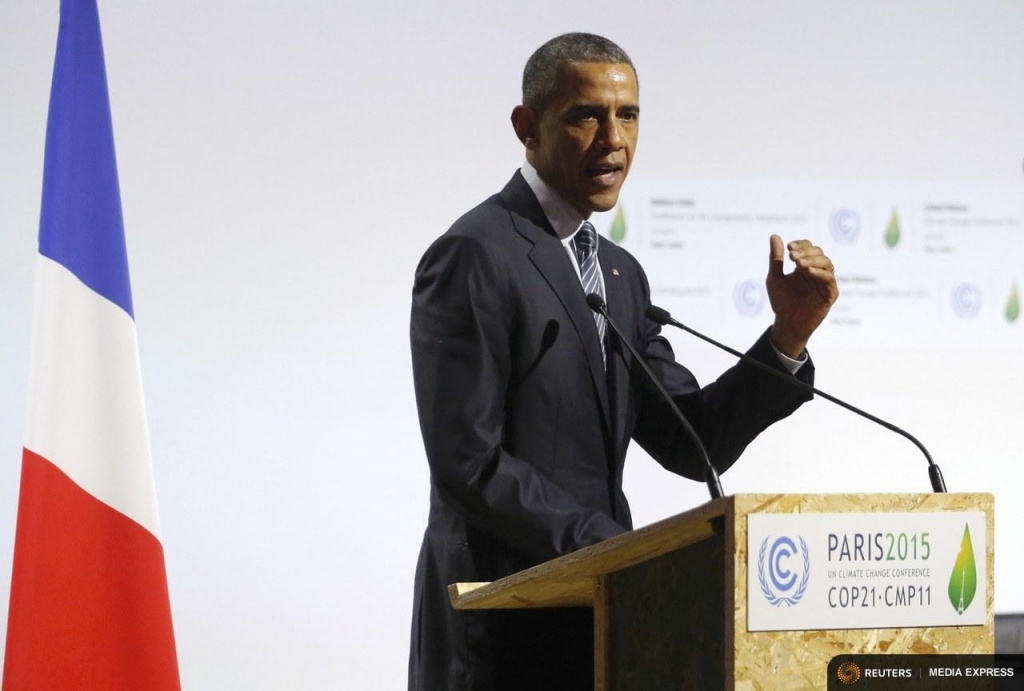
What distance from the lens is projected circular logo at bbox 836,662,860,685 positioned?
51.9 inches

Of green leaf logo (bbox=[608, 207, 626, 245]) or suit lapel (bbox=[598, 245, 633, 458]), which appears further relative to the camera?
green leaf logo (bbox=[608, 207, 626, 245])

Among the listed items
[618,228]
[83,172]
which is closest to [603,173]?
[83,172]

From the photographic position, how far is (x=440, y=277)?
83.4 inches

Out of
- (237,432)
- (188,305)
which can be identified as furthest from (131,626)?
(188,305)

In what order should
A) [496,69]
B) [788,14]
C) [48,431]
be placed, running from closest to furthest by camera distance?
1. [48,431]
2. [496,69]
3. [788,14]

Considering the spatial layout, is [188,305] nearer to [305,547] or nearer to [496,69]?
[305,547]

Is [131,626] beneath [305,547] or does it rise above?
beneath

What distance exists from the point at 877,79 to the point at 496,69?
1.22 metres

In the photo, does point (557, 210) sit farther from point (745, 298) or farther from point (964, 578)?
point (745, 298)

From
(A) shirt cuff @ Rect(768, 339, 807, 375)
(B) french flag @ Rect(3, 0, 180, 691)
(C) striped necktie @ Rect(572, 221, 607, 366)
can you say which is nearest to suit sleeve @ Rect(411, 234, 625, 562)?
(C) striped necktie @ Rect(572, 221, 607, 366)

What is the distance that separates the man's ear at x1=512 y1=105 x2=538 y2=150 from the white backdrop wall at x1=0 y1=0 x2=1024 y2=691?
1276 mm

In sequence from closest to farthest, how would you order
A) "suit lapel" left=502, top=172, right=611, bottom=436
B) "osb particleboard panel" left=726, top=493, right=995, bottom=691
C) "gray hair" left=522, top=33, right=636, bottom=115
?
"osb particleboard panel" left=726, top=493, right=995, bottom=691
"suit lapel" left=502, top=172, right=611, bottom=436
"gray hair" left=522, top=33, right=636, bottom=115

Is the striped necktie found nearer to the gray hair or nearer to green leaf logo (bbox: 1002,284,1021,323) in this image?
the gray hair

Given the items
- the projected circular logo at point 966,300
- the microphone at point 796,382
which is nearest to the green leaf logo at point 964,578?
the microphone at point 796,382
